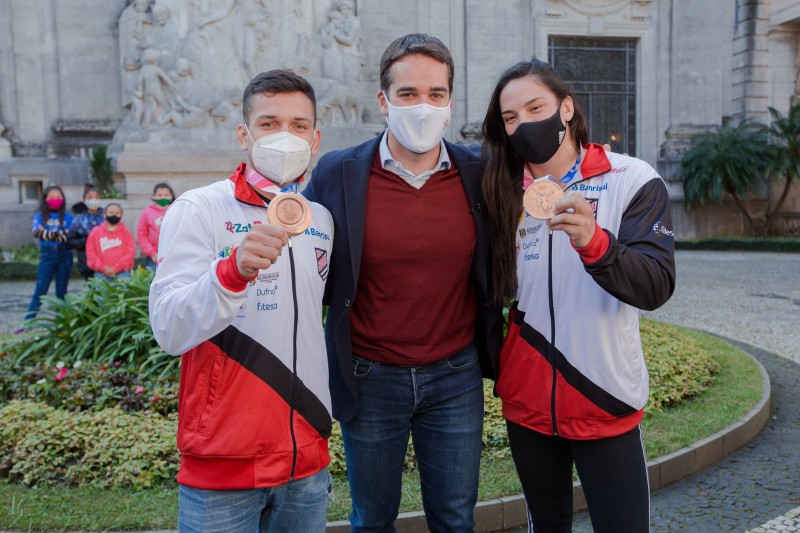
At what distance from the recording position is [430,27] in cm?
1962

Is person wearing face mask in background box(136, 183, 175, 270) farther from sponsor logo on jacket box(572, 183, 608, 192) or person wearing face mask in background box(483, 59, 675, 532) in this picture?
sponsor logo on jacket box(572, 183, 608, 192)

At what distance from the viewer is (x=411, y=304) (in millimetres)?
2701

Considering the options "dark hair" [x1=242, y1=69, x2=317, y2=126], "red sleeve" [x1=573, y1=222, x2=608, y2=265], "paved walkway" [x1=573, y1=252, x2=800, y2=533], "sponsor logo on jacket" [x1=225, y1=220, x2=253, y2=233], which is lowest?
"paved walkway" [x1=573, y1=252, x2=800, y2=533]

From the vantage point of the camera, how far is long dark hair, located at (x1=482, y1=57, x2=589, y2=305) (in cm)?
271

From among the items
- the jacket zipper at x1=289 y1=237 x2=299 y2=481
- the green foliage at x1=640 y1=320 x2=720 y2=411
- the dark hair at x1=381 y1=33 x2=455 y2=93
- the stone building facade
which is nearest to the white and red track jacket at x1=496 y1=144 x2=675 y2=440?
the dark hair at x1=381 y1=33 x2=455 y2=93

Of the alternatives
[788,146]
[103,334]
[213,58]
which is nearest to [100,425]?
[103,334]

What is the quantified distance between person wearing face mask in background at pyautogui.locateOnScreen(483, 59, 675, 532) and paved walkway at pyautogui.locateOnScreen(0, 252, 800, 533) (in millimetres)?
1796

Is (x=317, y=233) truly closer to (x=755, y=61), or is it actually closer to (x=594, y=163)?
(x=594, y=163)

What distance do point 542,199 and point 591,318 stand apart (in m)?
0.50

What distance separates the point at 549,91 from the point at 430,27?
17.9 m

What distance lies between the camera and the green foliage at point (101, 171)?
16938 mm

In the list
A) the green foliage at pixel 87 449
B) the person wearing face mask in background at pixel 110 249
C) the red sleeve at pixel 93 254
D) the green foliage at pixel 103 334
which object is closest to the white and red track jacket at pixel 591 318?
the green foliage at pixel 87 449

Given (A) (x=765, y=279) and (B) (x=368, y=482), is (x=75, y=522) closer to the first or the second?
(B) (x=368, y=482)

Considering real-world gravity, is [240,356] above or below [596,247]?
below
